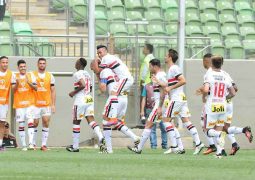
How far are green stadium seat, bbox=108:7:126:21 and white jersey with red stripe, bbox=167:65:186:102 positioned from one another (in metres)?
7.16

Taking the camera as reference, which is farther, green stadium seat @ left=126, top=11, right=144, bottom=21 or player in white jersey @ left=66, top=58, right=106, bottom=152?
green stadium seat @ left=126, top=11, right=144, bottom=21

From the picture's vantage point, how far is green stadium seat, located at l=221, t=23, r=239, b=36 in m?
28.3

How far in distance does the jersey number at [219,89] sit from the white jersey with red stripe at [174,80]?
1.39 meters

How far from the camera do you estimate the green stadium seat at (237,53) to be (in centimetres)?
2588

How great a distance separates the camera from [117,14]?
2762 centimetres

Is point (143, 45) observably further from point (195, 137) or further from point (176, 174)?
point (176, 174)

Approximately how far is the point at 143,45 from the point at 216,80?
6.87 metres

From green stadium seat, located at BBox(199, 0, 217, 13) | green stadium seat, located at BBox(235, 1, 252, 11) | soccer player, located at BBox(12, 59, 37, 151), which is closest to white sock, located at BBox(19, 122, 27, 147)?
soccer player, located at BBox(12, 59, 37, 151)

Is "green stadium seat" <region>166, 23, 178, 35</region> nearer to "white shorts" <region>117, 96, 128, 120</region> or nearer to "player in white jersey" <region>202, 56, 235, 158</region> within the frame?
"white shorts" <region>117, 96, 128, 120</region>

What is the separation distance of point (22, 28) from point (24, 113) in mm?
3918

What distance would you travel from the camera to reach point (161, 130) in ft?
75.8

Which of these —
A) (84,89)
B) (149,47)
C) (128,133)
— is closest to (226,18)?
(149,47)

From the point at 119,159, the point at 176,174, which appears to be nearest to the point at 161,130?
the point at 119,159

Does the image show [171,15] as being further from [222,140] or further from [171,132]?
[222,140]
